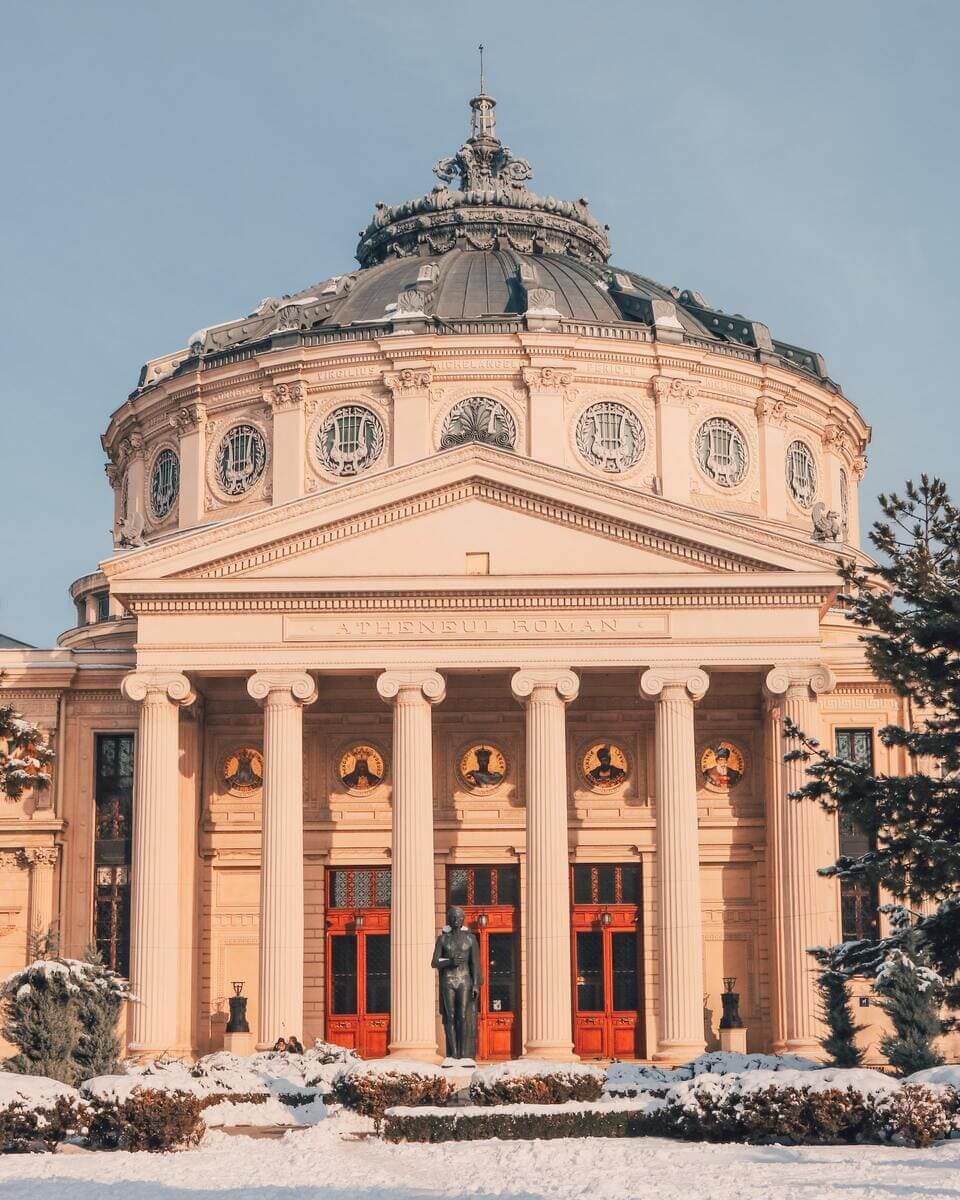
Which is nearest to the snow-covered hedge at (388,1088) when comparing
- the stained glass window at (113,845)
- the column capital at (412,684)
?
the column capital at (412,684)

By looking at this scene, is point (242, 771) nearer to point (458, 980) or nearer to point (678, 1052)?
point (678, 1052)

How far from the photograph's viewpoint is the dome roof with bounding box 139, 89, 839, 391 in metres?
64.8

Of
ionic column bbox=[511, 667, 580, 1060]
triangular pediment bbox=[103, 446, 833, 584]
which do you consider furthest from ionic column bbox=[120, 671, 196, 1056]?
ionic column bbox=[511, 667, 580, 1060]

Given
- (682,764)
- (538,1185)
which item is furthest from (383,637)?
(538,1185)

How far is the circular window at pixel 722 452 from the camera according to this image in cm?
6450

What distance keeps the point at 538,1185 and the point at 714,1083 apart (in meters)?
5.75

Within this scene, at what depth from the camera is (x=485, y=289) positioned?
67375mm

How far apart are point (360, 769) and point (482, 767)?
321 centimetres

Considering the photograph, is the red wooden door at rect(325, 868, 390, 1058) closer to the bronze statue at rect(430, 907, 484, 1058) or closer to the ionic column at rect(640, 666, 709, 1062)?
the ionic column at rect(640, 666, 709, 1062)

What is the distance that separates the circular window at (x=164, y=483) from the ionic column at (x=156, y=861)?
52.9 ft

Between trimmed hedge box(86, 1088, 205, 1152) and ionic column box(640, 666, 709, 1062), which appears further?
ionic column box(640, 666, 709, 1062)

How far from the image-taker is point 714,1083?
107 feet

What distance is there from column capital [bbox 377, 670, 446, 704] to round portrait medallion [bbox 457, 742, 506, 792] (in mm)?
5205

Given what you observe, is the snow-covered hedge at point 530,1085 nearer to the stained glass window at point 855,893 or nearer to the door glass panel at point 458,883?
the door glass panel at point 458,883
